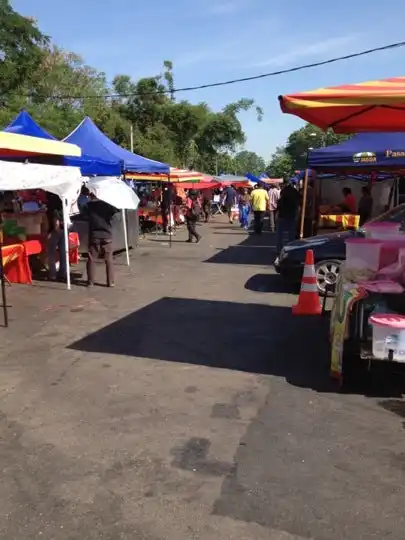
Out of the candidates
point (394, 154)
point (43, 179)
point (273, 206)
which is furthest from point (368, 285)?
point (273, 206)

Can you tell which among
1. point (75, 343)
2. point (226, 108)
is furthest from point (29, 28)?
point (226, 108)

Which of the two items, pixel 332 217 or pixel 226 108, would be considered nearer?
pixel 332 217

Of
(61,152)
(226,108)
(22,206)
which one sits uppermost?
(226,108)

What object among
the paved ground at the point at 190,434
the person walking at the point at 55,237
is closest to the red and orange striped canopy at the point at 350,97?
the paved ground at the point at 190,434

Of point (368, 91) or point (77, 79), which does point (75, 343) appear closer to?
point (368, 91)

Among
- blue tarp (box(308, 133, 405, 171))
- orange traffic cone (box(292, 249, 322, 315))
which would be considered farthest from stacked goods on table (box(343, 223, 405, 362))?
blue tarp (box(308, 133, 405, 171))

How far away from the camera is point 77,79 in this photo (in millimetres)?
43750

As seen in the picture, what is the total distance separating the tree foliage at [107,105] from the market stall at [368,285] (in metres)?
20.6

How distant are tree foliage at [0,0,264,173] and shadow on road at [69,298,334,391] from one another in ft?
59.3

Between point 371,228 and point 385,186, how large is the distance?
618 inches

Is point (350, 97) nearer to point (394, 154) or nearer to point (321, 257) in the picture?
point (321, 257)

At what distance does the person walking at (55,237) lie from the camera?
1091 centimetres

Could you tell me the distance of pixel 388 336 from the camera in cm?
475

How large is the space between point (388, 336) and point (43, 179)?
19.1 feet
